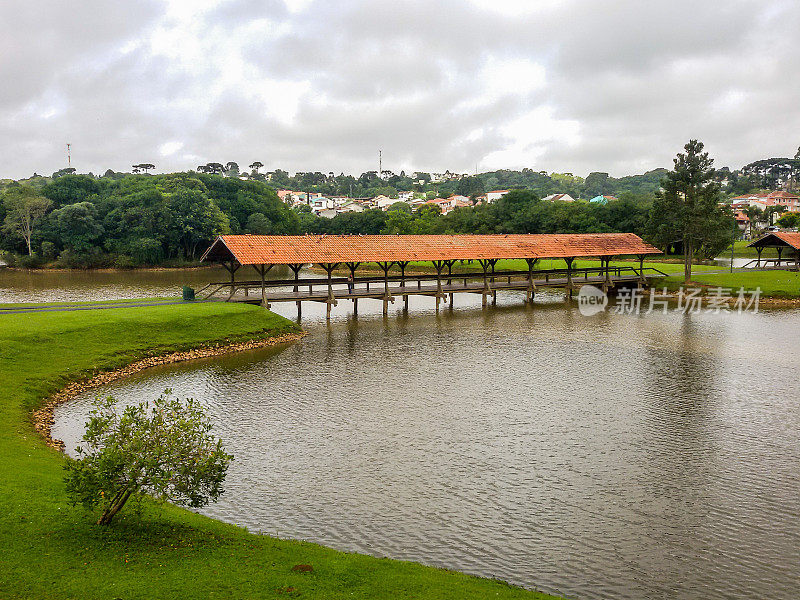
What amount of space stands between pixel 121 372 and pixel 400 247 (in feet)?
73.0

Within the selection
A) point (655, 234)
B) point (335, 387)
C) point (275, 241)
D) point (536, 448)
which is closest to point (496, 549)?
point (536, 448)

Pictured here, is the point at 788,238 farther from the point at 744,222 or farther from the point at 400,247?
the point at 744,222

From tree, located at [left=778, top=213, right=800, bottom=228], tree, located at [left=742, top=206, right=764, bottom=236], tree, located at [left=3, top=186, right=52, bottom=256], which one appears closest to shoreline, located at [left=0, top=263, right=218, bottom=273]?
tree, located at [left=3, top=186, right=52, bottom=256]

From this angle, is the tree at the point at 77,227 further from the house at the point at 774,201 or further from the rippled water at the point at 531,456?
the house at the point at 774,201

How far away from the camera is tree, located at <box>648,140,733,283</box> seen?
5144 cm

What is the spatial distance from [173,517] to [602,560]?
7.62 meters

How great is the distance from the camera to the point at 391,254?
134ft

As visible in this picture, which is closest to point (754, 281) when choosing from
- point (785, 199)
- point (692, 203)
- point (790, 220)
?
point (692, 203)

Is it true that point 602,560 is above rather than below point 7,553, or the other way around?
below

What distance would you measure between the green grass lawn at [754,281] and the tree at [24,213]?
76.3 m

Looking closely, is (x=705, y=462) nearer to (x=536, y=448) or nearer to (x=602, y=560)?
(x=536, y=448)

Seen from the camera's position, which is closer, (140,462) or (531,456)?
(140,462)

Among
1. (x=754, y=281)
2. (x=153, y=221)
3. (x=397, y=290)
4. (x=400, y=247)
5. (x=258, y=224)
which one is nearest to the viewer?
(x=400, y=247)

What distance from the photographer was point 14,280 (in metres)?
66.1
